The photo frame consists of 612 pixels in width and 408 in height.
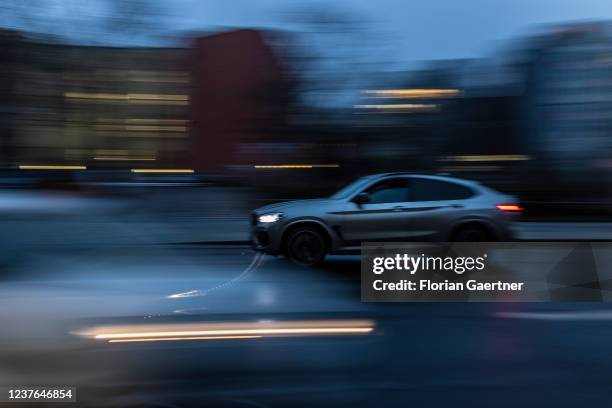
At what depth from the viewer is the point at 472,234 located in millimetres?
10188

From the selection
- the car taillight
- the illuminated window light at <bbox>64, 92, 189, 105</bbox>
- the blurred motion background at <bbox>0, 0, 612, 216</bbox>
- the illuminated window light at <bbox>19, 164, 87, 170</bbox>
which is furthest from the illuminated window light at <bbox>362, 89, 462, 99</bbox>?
the illuminated window light at <bbox>19, 164, 87, 170</bbox>

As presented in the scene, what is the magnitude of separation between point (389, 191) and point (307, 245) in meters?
1.50

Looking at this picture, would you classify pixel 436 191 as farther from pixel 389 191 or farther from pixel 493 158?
pixel 493 158

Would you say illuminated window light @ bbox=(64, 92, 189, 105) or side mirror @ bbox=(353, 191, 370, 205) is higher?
illuminated window light @ bbox=(64, 92, 189, 105)

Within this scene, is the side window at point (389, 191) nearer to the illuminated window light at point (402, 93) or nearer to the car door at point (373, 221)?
the car door at point (373, 221)

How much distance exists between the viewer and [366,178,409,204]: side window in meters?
10.2

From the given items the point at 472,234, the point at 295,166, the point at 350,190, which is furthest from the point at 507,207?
the point at 295,166

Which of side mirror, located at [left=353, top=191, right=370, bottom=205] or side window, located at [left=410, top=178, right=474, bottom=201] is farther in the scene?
side window, located at [left=410, top=178, right=474, bottom=201]

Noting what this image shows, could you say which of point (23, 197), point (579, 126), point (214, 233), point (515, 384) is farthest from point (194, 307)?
point (579, 126)

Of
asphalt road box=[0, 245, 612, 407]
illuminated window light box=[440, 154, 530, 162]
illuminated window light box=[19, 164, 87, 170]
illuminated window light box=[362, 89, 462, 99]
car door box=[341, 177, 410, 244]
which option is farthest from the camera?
illuminated window light box=[19, 164, 87, 170]

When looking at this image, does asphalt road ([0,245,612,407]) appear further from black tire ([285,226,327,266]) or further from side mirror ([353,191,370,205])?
side mirror ([353,191,370,205])

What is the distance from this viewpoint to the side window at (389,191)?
10.2 meters

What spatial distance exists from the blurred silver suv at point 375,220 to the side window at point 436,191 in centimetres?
2

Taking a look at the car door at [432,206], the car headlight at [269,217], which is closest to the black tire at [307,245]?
the car headlight at [269,217]
